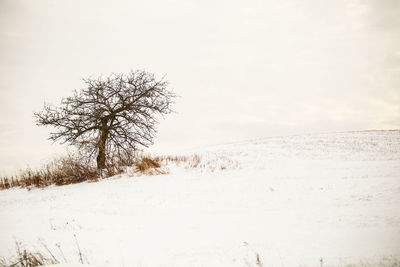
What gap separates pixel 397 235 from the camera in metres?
3.62

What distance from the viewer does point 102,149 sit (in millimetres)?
12586

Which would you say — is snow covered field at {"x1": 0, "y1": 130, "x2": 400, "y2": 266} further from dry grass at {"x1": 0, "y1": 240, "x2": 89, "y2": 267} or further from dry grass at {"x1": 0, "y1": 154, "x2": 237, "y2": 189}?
dry grass at {"x1": 0, "y1": 154, "x2": 237, "y2": 189}

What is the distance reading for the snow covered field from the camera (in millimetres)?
3324

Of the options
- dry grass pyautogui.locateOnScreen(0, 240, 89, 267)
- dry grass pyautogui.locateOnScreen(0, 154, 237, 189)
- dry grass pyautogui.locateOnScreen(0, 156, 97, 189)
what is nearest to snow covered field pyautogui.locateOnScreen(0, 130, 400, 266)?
dry grass pyautogui.locateOnScreen(0, 240, 89, 267)

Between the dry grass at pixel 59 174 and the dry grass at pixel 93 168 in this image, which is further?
the dry grass at pixel 59 174

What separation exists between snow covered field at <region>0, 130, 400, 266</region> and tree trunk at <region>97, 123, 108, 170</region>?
4.21 meters

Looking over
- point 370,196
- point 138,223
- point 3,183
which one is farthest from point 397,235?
point 3,183

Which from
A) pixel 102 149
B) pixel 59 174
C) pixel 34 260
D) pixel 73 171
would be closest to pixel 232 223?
pixel 34 260

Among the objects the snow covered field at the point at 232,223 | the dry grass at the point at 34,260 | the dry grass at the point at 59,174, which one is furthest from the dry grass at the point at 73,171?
the dry grass at the point at 34,260

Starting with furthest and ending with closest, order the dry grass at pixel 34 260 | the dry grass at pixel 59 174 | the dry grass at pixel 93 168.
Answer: the dry grass at pixel 59 174, the dry grass at pixel 93 168, the dry grass at pixel 34 260

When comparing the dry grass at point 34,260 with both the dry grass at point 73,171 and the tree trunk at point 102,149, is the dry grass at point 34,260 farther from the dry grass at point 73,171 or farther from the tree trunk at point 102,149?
the tree trunk at point 102,149

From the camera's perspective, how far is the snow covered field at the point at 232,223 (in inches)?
131

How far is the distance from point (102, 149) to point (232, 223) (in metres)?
10.1

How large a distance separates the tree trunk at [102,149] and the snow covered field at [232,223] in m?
4.21
